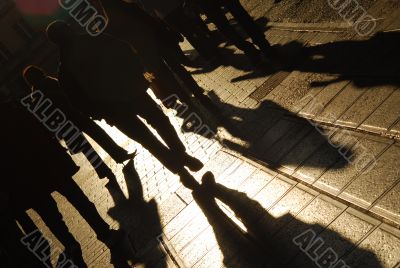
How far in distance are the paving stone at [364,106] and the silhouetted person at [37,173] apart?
2980 mm

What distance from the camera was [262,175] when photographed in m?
4.42

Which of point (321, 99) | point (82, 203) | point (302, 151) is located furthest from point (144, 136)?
point (321, 99)

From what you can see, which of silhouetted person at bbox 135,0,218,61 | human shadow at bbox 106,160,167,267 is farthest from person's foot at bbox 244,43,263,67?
human shadow at bbox 106,160,167,267

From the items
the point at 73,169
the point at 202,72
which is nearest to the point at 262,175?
the point at 73,169

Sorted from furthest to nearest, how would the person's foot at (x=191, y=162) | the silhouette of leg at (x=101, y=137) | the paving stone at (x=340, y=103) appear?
the silhouette of leg at (x=101, y=137)
the person's foot at (x=191, y=162)
the paving stone at (x=340, y=103)

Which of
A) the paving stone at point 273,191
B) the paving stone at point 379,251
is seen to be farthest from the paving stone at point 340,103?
the paving stone at point 379,251

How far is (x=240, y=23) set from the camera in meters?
6.40

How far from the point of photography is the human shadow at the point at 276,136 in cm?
402

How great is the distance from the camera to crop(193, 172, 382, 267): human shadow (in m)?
2.97

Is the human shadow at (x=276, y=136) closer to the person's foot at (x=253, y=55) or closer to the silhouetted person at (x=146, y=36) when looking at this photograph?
the silhouetted person at (x=146, y=36)

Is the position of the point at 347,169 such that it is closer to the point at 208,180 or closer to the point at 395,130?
the point at 395,130

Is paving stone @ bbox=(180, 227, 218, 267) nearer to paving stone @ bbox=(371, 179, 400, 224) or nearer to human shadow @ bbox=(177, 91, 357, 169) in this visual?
human shadow @ bbox=(177, 91, 357, 169)

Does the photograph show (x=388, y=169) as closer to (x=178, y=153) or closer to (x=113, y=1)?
(x=178, y=153)

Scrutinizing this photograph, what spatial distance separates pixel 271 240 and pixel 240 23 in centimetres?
391
